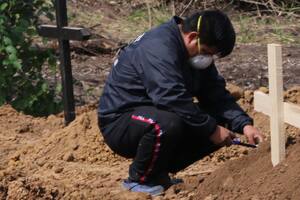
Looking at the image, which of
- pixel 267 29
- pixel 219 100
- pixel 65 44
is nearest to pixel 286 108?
pixel 219 100

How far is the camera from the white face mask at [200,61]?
15.5 ft

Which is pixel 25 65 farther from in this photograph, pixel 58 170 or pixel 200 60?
pixel 200 60

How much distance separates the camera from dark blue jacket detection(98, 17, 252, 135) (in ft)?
14.8

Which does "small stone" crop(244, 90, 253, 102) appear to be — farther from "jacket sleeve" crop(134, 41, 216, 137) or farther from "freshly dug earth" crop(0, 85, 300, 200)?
"jacket sleeve" crop(134, 41, 216, 137)

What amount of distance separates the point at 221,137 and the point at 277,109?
1.17ft

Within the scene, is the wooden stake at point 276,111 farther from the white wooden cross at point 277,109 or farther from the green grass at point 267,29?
the green grass at point 267,29

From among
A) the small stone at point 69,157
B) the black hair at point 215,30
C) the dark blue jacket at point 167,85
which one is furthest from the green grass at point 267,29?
the black hair at point 215,30

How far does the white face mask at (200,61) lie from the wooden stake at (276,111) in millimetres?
418

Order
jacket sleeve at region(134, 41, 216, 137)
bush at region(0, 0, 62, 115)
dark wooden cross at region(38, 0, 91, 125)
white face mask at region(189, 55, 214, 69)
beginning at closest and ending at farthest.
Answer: jacket sleeve at region(134, 41, 216, 137)
white face mask at region(189, 55, 214, 69)
dark wooden cross at region(38, 0, 91, 125)
bush at region(0, 0, 62, 115)

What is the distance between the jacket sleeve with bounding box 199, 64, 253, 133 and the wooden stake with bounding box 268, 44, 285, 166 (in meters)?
0.46

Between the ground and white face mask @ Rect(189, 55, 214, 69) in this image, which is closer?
the ground

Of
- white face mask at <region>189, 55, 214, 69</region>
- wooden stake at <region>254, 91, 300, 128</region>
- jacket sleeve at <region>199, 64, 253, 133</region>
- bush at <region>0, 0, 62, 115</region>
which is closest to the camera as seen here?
wooden stake at <region>254, 91, 300, 128</region>

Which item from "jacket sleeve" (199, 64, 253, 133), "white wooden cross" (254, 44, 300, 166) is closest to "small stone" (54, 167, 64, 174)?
"jacket sleeve" (199, 64, 253, 133)

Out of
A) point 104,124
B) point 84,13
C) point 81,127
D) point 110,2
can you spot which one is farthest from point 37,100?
point 110,2
